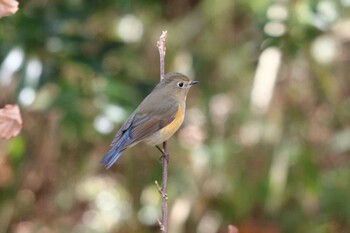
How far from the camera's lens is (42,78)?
11.7 ft

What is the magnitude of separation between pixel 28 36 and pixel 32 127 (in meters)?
0.92

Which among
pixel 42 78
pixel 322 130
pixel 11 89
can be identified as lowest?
pixel 42 78

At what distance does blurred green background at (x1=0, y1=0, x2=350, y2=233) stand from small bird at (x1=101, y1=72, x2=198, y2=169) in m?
0.38

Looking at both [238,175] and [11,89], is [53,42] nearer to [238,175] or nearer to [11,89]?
[11,89]

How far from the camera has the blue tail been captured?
9.06 feet

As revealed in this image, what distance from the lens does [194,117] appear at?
471cm

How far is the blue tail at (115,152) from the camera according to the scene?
2.76 metres

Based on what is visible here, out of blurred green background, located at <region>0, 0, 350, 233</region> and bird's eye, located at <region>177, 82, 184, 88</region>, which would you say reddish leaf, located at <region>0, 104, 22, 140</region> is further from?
blurred green background, located at <region>0, 0, 350, 233</region>

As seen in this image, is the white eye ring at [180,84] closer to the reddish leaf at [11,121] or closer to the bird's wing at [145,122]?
the bird's wing at [145,122]

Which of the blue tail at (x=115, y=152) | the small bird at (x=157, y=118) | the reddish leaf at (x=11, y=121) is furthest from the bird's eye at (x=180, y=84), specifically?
the reddish leaf at (x=11, y=121)

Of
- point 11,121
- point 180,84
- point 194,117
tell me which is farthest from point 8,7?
point 194,117

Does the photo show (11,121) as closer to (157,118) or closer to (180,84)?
(157,118)

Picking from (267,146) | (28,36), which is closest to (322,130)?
(267,146)

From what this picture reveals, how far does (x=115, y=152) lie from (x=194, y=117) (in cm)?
190
